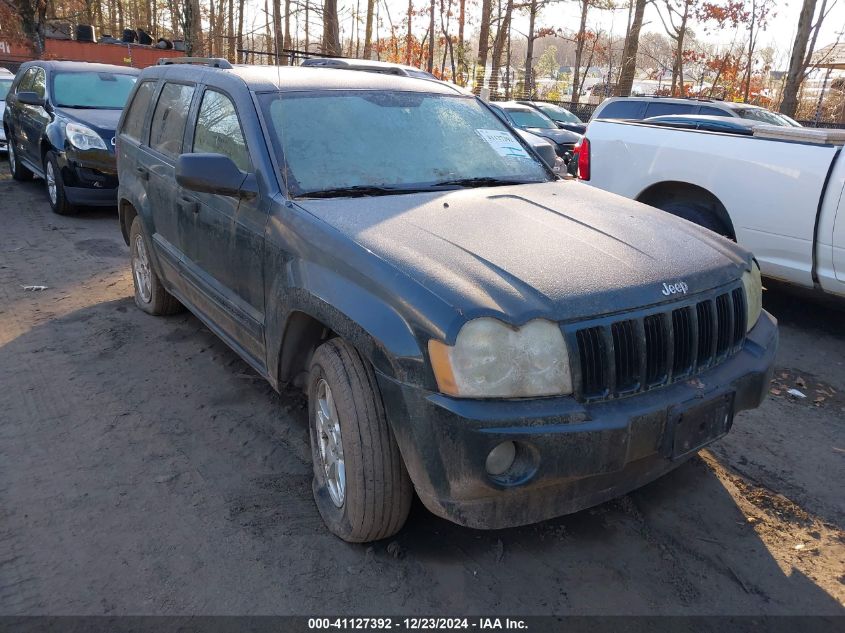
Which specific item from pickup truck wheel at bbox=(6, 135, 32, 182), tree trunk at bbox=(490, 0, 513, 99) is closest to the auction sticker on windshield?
pickup truck wheel at bbox=(6, 135, 32, 182)

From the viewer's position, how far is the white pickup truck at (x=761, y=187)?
197 inches

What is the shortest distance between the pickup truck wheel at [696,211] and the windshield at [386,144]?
245 cm

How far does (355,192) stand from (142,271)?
2.90 m

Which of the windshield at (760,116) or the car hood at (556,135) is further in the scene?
the car hood at (556,135)

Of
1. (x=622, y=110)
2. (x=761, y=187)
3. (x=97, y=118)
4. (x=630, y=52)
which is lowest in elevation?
(x=761, y=187)

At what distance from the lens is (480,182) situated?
359 cm

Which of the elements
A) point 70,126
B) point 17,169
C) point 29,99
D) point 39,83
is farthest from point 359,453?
point 17,169

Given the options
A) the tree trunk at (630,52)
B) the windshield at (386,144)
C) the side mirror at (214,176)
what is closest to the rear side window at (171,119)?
the windshield at (386,144)

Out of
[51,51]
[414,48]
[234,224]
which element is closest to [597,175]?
[234,224]

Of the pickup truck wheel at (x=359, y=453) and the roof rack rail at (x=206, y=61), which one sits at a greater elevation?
the roof rack rail at (x=206, y=61)

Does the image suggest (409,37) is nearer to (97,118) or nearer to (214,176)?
(97,118)

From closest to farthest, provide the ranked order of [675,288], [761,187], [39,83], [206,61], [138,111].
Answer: [675,288] < [206,61] < [138,111] < [761,187] < [39,83]

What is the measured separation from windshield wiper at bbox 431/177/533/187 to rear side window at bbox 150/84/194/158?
1.76 m

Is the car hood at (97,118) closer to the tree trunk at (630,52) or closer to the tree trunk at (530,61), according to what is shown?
the tree trunk at (630,52)
